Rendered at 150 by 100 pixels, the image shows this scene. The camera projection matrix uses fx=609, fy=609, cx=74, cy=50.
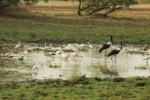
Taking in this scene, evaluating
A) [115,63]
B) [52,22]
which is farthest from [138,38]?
[115,63]

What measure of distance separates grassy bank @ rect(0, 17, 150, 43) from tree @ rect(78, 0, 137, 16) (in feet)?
12.3

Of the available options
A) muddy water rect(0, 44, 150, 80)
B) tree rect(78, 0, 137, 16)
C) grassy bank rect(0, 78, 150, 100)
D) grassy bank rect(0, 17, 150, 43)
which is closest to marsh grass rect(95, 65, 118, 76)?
muddy water rect(0, 44, 150, 80)

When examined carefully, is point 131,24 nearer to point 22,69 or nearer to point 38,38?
point 38,38

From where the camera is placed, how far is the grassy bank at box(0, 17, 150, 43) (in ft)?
143

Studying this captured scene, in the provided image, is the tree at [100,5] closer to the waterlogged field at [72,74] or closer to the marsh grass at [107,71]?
the waterlogged field at [72,74]

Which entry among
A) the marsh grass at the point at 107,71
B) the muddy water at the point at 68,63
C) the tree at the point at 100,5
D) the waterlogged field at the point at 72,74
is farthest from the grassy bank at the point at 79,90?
the tree at the point at 100,5

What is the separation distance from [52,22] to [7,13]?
8.47 metres

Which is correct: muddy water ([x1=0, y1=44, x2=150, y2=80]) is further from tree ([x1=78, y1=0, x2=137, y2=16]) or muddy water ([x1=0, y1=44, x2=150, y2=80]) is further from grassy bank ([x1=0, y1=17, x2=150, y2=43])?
tree ([x1=78, y1=0, x2=137, y2=16])

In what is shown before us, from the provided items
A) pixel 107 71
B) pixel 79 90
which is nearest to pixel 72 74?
pixel 107 71

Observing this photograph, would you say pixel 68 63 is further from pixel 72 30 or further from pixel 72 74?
pixel 72 30

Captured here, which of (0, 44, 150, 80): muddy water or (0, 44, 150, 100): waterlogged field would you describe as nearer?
(0, 44, 150, 100): waterlogged field

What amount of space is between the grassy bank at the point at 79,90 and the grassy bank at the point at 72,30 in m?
20.5

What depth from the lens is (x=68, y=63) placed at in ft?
93.5

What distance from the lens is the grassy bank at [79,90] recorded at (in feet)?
57.4
